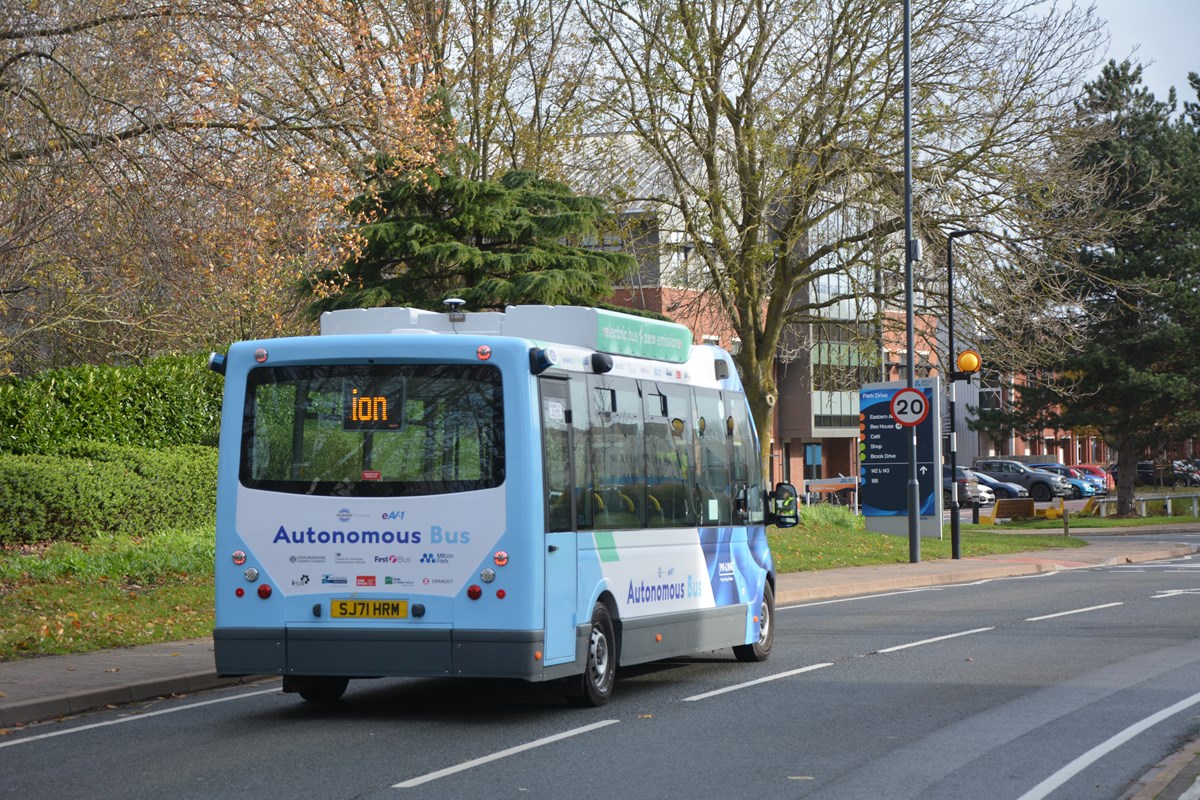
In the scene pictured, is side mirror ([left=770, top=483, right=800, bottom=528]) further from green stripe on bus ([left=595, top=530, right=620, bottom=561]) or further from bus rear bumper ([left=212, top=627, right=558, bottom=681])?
bus rear bumper ([left=212, top=627, right=558, bottom=681])

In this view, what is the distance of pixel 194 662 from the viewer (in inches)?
564

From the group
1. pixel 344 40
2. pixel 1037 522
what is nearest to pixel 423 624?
pixel 344 40

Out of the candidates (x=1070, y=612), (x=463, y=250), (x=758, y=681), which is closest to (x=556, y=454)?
(x=758, y=681)

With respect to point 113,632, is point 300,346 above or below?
above

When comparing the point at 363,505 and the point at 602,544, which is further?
the point at 602,544

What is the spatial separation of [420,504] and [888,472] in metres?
25.4

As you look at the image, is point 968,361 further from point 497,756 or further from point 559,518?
point 497,756

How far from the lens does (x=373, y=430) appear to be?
1130cm

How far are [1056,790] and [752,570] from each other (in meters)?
6.54

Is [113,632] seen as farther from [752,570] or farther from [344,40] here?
[344,40]

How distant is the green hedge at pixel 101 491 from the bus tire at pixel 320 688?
33.5 feet

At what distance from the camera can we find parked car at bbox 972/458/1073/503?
236 feet

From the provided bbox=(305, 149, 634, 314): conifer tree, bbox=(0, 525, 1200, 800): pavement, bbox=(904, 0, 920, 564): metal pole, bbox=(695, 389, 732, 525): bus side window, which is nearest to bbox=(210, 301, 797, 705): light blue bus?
bbox=(0, 525, 1200, 800): pavement

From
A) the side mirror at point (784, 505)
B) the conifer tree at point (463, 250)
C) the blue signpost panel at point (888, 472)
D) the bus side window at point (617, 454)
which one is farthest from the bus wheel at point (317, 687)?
the blue signpost panel at point (888, 472)
